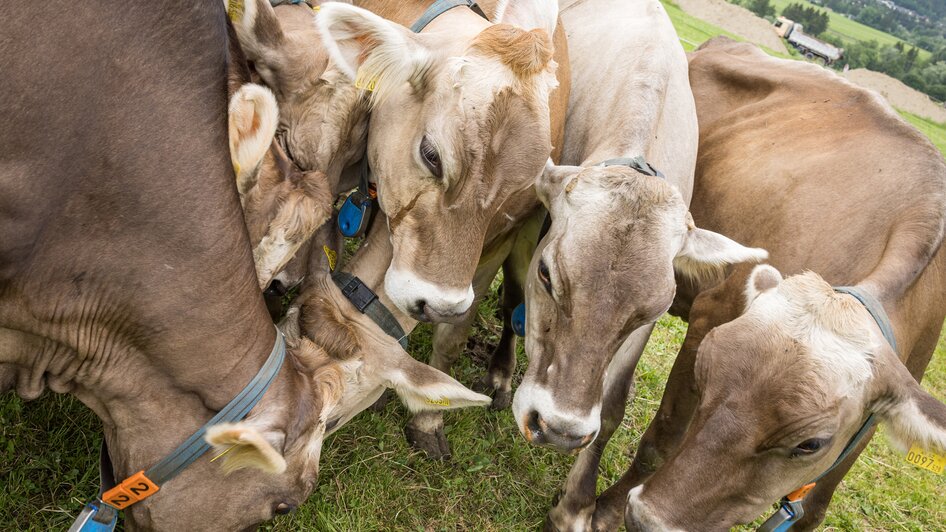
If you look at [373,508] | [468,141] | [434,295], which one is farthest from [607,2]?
[373,508]

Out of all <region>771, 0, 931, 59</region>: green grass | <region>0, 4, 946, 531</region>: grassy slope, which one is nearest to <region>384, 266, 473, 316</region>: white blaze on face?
<region>0, 4, 946, 531</region>: grassy slope

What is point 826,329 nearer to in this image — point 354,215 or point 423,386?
point 423,386

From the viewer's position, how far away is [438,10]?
13.2 feet

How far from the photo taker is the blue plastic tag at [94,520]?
103 inches

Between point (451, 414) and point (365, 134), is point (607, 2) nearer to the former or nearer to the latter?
point (365, 134)

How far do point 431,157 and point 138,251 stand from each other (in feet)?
4.30

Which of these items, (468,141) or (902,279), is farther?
(902,279)

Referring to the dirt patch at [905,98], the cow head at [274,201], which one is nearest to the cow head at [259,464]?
the cow head at [274,201]

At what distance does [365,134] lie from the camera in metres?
3.95

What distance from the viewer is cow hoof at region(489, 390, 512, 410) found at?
516 centimetres

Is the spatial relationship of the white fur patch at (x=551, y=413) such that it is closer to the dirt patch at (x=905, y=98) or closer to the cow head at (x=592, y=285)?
the cow head at (x=592, y=285)

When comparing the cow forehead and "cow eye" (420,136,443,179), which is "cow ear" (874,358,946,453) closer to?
the cow forehead

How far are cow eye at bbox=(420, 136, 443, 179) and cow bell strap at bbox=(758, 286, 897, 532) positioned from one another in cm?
186

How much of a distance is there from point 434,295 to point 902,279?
2.15 metres
